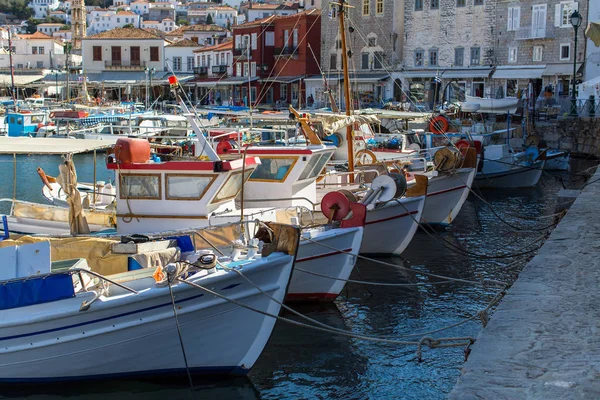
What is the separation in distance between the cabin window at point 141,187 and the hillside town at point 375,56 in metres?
17.1

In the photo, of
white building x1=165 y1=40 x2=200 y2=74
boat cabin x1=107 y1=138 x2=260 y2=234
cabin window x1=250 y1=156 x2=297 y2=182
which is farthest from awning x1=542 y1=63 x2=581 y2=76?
white building x1=165 y1=40 x2=200 y2=74

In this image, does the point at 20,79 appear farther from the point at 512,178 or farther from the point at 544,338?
the point at 544,338

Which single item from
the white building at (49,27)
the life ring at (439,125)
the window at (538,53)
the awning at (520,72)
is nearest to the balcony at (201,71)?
the awning at (520,72)

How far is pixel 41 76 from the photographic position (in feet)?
266

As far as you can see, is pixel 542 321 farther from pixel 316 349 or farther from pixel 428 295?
pixel 428 295

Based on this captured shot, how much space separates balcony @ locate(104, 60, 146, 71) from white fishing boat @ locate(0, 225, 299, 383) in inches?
2728

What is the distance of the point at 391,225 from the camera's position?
59.3 ft

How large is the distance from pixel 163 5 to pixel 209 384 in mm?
184216

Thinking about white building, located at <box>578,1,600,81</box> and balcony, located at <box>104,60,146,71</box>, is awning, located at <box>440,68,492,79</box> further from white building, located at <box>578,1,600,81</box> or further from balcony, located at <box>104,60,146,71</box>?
balcony, located at <box>104,60,146,71</box>

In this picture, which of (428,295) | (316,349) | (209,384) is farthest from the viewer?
(428,295)

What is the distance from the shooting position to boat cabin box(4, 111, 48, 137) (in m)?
50.1

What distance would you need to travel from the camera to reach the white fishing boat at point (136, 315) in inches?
383

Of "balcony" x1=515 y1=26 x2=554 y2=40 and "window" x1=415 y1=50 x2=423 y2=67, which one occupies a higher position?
"balcony" x1=515 y1=26 x2=554 y2=40

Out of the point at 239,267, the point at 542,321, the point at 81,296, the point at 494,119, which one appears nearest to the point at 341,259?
the point at 239,267
